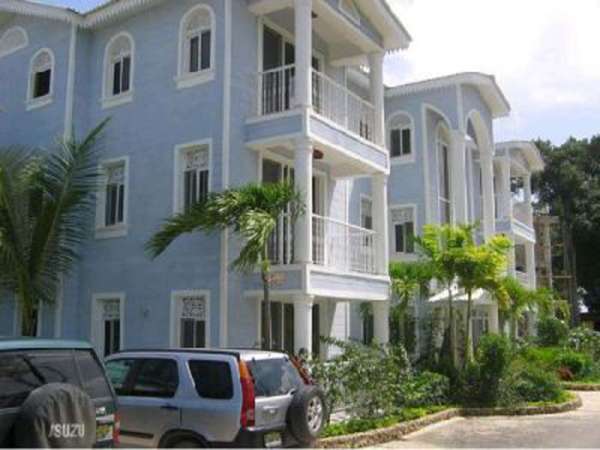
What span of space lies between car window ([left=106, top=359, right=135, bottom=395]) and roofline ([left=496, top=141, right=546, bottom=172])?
24.2 meters

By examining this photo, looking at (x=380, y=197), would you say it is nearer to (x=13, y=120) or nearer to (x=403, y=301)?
(x=403, y=301)

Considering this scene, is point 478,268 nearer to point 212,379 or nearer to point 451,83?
point 451,83

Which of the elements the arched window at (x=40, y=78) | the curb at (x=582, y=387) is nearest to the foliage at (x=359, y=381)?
the arched window at (x=40, y=78)

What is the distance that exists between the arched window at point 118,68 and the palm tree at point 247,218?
4904 millimetres

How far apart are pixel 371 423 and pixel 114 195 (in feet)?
26.3

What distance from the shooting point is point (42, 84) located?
18.2 metres

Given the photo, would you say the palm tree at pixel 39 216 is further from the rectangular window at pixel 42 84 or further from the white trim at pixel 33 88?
the rectangular window at pixel 42 84

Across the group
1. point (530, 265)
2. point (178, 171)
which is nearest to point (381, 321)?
point (178, 171)

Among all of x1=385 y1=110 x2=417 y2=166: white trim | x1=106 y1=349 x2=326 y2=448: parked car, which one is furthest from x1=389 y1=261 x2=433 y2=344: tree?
x1=106 y1=349 x2=326 y2=448: parked car

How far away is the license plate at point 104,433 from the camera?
6.60 meters

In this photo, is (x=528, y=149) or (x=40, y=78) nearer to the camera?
(x=40, y=78)

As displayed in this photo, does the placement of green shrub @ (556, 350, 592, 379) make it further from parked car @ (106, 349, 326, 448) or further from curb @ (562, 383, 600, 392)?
parked car @ (106, 349, 326, 448)

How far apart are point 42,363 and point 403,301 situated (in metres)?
13.8

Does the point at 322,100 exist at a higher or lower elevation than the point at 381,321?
higher
